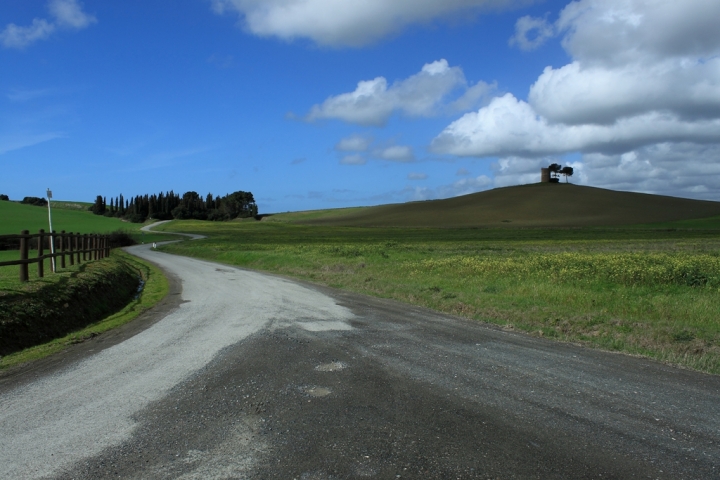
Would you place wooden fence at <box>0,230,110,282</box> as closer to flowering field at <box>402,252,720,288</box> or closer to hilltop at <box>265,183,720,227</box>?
flowering field at <box>402,252,720,288</box>

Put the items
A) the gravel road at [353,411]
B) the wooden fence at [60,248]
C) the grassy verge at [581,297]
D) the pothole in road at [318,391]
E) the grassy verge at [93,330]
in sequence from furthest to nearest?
the wooden fence at [60,248]
the grassy verge at [581,297]
the grassy verge at [93,330]
the pothole in road at [318,391]
the gravel road at [353,411]

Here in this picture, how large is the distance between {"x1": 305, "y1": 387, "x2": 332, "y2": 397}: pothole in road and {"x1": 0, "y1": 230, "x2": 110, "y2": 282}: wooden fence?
30.7ft

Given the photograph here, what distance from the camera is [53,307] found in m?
12.2

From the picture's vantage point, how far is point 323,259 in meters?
34.0

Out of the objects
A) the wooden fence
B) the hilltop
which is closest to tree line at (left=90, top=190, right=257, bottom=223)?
the hilltop

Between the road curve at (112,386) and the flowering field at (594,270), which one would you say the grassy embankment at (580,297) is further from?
the road curve at (112,386)

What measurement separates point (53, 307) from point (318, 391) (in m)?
8.85

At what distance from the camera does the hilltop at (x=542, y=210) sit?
98.8 metres

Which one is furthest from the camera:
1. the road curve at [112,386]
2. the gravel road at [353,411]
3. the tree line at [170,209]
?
the tree line at [170,209]

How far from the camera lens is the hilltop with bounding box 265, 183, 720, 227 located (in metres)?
98.8

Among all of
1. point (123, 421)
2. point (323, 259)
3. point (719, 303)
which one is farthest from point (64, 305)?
point (323, 259)

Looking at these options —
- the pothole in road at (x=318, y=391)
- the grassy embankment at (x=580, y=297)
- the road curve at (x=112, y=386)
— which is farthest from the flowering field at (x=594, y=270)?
the pothole in road at (x=318, y=391)

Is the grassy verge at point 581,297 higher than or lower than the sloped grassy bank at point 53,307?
lower

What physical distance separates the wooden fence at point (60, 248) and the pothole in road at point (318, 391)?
30.7ft
